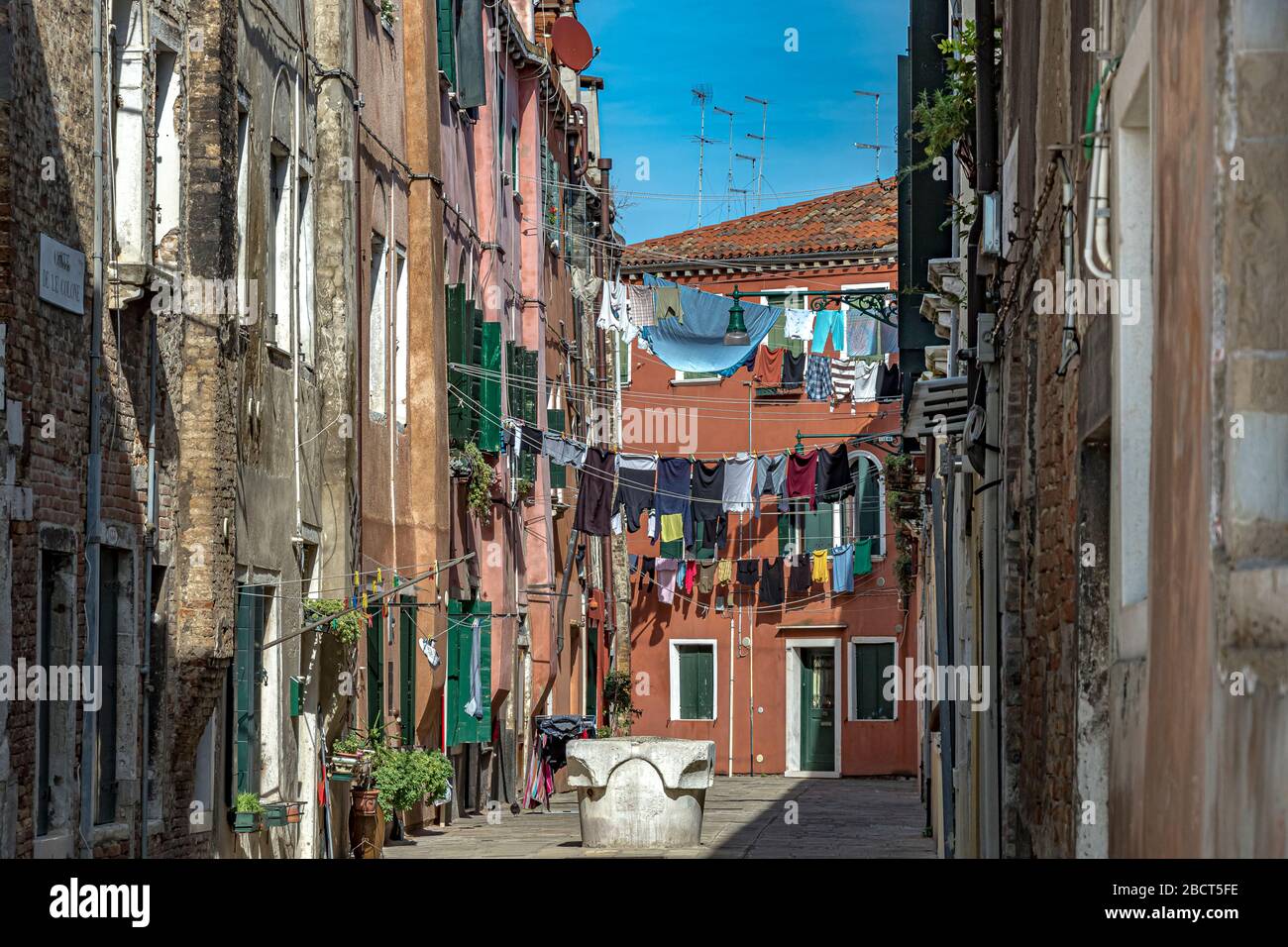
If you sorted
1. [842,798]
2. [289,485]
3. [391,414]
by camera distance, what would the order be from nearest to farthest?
1. [289,485]
2. [391,414]
3. [842,798]

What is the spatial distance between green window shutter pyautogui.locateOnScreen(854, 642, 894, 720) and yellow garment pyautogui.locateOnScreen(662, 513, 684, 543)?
169 inches

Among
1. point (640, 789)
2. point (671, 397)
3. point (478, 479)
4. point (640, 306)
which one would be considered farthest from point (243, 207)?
point (671, 397)

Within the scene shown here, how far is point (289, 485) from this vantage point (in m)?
17.7

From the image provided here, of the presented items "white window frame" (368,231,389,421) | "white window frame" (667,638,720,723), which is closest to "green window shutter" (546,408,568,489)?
"white window frame" (667,638,720,723)

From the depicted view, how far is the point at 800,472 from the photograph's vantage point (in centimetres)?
3853

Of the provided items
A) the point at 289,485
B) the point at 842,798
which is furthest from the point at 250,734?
the point at 842,798

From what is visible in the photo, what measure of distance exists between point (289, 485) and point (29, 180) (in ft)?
21.8

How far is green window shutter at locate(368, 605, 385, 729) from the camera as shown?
20.2m

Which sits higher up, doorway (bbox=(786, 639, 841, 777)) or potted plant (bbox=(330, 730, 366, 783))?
potted plant (bbox=(330, 730, 366, 783))

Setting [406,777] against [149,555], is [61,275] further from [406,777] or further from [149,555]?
[406,777]

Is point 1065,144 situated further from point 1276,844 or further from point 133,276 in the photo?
point 133,276

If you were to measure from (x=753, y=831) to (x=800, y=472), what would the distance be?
1705 cm

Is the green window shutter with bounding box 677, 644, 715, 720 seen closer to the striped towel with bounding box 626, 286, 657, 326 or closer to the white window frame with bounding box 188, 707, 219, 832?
the striped towel with bounding box 626, 286, 657, 326

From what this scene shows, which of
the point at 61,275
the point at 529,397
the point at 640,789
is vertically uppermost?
the point at 529,397
